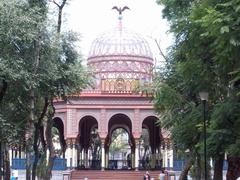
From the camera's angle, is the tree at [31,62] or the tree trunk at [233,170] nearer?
the tree trunk at [233,170]

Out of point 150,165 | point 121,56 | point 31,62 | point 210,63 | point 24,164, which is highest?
point 121,56

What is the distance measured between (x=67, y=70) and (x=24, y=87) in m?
3.83

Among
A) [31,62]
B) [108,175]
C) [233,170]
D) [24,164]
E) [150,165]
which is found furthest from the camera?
[150,165]

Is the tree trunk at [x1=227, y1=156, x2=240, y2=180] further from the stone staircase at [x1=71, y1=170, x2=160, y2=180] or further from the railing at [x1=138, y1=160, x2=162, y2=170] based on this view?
the railing at [x1=138, y1=160, x2=162, y2=170]

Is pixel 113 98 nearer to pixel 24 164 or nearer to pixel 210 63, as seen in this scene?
pixel 24 164

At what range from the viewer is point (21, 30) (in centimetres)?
1795

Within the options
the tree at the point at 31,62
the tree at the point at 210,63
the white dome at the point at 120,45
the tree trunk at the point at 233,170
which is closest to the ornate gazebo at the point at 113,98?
the white dome at the point at 120,45

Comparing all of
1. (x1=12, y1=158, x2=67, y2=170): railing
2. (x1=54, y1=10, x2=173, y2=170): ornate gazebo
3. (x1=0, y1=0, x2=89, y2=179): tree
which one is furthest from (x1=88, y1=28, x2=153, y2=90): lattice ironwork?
(x1=0, y1=0, x2=89, y2=179): tree

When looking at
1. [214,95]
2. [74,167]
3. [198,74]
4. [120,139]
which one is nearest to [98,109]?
[74,167]

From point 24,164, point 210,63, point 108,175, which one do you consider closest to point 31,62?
point 210,63

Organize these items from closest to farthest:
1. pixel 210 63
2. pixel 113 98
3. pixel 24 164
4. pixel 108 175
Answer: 1. pixel 210 63
2. pixel 24 164
3. pixel 108 175
4. pixel 113 98

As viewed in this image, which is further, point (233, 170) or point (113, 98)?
point (113, 98)

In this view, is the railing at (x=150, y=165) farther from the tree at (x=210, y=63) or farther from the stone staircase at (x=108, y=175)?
the tree at (x=210, y=63)

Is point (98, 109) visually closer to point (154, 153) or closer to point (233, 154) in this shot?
point (154, 153)
